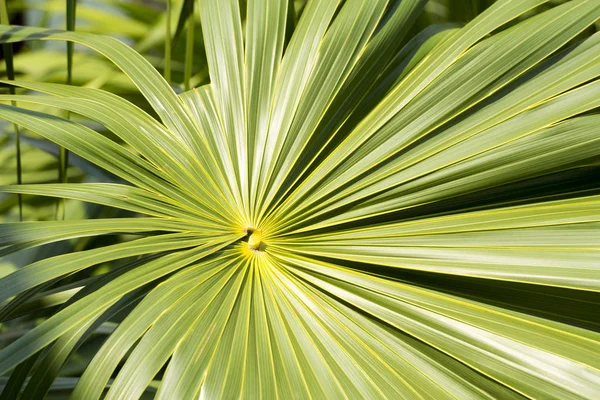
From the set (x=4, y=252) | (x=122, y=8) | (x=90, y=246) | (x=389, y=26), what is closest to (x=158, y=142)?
(x=4, y=252)

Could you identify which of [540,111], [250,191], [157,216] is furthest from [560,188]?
[157,216]

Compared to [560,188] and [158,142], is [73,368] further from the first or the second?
[560,188]

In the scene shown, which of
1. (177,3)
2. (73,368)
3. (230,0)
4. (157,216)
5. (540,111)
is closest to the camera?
(540,111)

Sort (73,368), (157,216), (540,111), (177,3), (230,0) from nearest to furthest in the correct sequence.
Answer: (540,111) → (157,216) → (230,0) → (73,368) → (177,3)

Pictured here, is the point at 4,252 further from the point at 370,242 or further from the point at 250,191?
the point at 370,242

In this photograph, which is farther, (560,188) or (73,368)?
(73,368)

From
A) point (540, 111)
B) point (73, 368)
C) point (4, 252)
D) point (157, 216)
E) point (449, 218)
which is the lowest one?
point (73, 368)

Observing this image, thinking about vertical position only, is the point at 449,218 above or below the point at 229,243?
above
